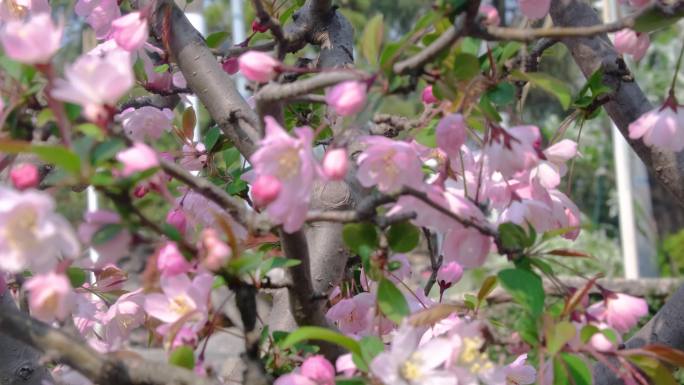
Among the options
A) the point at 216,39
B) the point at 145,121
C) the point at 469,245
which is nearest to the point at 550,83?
the point at 469,245

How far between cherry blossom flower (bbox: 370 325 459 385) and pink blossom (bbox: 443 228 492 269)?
94 millimetres

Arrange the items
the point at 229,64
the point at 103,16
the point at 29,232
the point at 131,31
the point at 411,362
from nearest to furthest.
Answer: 1. the point at 29,232
2. the point at 411,362
3. the point at 131,31
4. the point at 103,16
5. the point at 229,64

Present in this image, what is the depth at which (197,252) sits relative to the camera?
27.6 inches

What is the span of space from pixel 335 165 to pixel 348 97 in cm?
5

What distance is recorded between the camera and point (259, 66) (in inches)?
29.1

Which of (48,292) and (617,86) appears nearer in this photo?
(48,292)

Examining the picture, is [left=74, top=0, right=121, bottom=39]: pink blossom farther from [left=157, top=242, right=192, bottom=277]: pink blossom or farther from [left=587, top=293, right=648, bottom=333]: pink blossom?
[left=587, top=293, right=648, bottom=333]: pink blossom

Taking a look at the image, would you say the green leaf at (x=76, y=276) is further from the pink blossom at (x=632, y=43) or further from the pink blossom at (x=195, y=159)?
the pink blossom at (x=632, y=43)

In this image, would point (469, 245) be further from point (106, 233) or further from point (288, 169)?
point (106, 233)

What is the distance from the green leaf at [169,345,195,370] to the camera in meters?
0.72

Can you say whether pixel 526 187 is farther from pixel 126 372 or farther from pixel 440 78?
pixel 126 372

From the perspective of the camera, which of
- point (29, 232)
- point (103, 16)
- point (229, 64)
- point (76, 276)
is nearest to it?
point (29, 232)

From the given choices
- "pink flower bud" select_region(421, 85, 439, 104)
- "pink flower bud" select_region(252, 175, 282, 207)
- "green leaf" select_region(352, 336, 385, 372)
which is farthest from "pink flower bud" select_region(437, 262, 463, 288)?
"pink flower bud" select_region(252, 175, 282, 207)

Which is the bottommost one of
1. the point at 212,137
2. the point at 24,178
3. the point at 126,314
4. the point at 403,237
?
the point at 126,314
